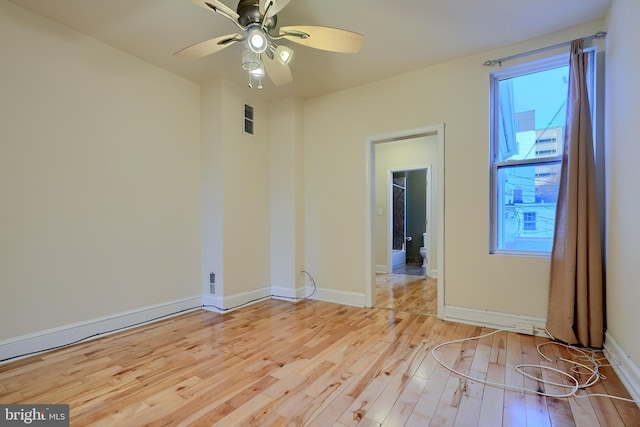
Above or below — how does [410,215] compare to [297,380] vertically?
above

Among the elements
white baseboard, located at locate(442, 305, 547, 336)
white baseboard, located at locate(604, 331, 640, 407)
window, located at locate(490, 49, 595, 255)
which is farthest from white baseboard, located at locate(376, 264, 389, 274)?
white baseboard, located at locate(604, 331, 640, 407)

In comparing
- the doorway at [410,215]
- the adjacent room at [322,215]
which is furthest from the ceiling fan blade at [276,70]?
the doorway at [410,215]

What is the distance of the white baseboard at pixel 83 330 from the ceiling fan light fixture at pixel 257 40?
2.62 metres

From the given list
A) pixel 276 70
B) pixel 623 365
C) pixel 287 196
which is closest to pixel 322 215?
pixel 287 196

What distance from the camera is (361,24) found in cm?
253

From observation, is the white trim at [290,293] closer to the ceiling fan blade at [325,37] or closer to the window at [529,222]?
the window at [529,222]

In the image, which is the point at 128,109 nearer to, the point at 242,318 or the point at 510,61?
the point at 242,318

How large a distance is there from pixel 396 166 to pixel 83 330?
511 cm

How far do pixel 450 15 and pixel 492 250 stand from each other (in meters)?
2.10

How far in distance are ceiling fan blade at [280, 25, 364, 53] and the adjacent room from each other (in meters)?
0.02

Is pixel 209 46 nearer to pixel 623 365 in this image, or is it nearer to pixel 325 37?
pixel 325 37

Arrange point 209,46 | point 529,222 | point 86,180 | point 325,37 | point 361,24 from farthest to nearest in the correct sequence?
point 529,222 → point 86,180 → point 361,24 → point 209,46 → point 325,37

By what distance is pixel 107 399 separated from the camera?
5.77 feet

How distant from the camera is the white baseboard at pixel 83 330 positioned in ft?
7.44
